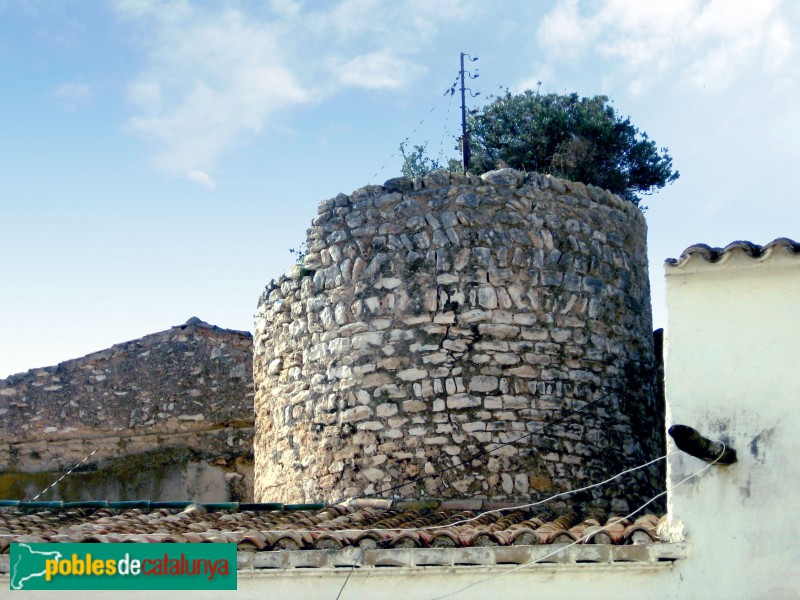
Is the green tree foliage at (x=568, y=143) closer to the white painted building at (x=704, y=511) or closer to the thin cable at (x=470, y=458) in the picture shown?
the thin cable at (x=470, y=458)

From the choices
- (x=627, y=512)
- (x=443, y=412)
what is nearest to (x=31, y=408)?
(x=443, y=412)

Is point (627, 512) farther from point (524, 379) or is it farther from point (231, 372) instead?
point (231, 372)

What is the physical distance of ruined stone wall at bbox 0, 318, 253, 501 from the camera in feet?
48.3

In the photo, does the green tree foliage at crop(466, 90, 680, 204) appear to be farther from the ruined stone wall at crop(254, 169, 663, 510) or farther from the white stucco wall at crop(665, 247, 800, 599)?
the white stucco wall at crop(665, 247, 800, 599)

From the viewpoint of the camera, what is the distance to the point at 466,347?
11250mm

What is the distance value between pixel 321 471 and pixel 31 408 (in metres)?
4.65

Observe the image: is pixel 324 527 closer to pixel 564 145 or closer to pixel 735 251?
pixel 735 251

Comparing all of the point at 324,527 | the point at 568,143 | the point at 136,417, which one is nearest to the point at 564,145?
the point at 568,143

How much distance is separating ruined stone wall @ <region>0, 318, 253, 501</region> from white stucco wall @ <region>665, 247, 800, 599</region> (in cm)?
700

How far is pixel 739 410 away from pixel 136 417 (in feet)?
26.2

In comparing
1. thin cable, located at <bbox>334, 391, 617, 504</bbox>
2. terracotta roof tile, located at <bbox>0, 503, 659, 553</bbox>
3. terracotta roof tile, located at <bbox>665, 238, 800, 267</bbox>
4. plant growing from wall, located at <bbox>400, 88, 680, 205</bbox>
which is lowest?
terracotta roof tile, located at <bbox>0, 503, 659, 553</bbox>

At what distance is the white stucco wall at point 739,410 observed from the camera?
321 inches

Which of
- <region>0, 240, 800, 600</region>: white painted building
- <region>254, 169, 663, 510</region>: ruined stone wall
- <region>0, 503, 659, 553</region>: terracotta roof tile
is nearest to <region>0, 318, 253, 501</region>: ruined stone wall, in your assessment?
<region>254, 169, 663, 510</region>: ruined stone wall

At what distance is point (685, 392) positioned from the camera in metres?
8.52
